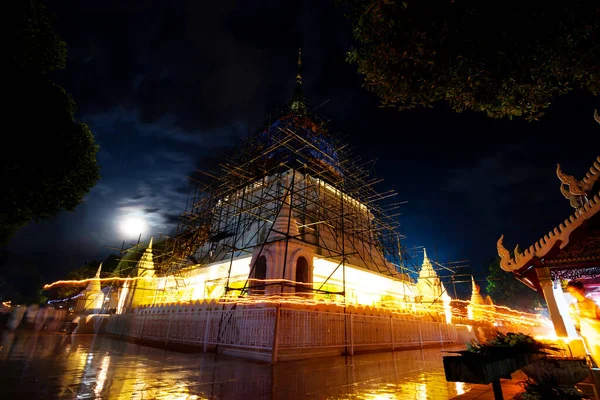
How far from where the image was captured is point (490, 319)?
54.4ft

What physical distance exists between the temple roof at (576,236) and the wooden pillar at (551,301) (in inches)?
8.5

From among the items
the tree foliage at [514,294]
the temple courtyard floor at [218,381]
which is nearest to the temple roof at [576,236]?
the temple courtyard floor at [218,381]

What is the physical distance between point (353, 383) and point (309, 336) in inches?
136

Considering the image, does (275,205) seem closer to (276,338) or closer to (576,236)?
(276,338)

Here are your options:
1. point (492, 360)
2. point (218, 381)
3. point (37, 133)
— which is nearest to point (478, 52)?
point (492, 360)

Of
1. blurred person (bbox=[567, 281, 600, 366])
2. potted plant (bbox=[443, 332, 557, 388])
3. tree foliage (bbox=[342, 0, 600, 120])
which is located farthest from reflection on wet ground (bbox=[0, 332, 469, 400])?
tree foliage (bbox=[342, 0, 600, 120])

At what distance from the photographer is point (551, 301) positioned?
21.5 feet

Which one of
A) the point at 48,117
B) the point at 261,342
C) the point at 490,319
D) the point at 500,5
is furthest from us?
the point at 490,319

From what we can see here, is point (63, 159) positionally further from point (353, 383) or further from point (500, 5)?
point (500, 5)

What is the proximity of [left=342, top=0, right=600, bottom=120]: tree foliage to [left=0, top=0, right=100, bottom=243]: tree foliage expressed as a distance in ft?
22.3

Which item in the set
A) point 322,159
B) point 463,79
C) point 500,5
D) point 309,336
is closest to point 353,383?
point 309,336

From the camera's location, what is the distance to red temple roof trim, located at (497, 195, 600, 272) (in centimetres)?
544

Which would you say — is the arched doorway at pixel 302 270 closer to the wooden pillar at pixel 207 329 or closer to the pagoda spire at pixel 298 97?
the wooden pillar at pixel 207 329

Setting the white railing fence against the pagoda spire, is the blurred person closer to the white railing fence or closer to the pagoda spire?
the white railing fence
